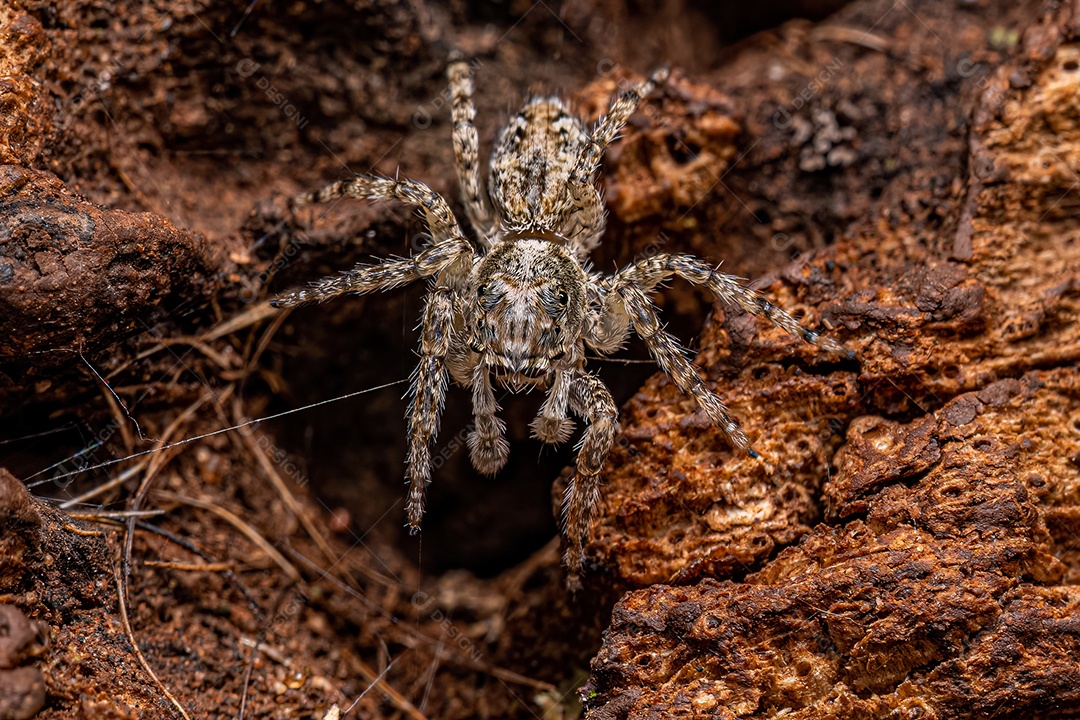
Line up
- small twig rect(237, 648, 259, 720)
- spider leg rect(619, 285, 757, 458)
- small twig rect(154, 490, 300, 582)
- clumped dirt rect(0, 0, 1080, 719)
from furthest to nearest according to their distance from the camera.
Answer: small twig rect(154, 490, 300, 582) < small twig rect(237, 648, 259, 720) < spider leg rect(619, 285, 757, 458) < clumped dirt rect(0, 0, 1080, 719)

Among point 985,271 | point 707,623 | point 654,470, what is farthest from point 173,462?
point 985,271

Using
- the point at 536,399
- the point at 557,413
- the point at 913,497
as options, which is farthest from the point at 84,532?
the point at 913,497

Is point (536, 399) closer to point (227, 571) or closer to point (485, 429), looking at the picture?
point (485, 429)

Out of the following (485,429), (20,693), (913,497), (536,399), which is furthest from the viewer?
(536,399)

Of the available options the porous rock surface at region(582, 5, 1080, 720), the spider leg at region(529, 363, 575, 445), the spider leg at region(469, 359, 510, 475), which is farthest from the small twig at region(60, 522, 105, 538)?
the porous rock surface at region(582, 5, 1080, 720)

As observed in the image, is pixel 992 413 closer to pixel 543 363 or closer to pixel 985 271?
pixel 985 271

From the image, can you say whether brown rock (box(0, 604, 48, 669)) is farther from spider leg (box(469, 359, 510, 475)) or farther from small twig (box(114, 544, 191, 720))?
spider leg (box(469, 359, 510, 475))

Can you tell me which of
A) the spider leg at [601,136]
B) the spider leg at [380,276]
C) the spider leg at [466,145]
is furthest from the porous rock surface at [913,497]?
the spider leg at [466,145]
